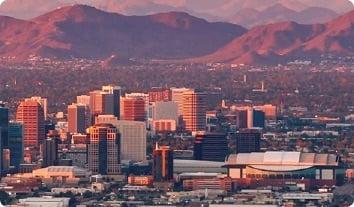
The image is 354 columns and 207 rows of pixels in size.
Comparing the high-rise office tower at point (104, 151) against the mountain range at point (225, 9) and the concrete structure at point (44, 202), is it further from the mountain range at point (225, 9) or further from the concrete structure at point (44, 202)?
the mountain range at point (225, 9)

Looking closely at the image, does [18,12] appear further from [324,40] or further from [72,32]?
[324,40]

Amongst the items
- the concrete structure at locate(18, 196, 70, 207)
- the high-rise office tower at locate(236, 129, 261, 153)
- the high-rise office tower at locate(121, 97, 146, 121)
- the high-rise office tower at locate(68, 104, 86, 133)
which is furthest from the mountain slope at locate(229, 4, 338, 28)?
the concrete structure at locate(18, 196, 70, 207)

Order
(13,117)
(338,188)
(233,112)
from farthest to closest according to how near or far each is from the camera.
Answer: (233,112) → (13,117) → (338,188)

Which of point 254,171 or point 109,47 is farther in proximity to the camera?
point 109,47

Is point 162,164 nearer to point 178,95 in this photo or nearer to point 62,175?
point 62,175

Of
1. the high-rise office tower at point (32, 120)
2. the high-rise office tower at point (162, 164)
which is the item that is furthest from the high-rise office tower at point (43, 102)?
the high-rise office tower at point (162, 164)

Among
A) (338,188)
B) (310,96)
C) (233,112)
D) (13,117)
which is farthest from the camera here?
(310,96)

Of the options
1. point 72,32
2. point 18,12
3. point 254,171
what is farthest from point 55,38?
point 254,171
